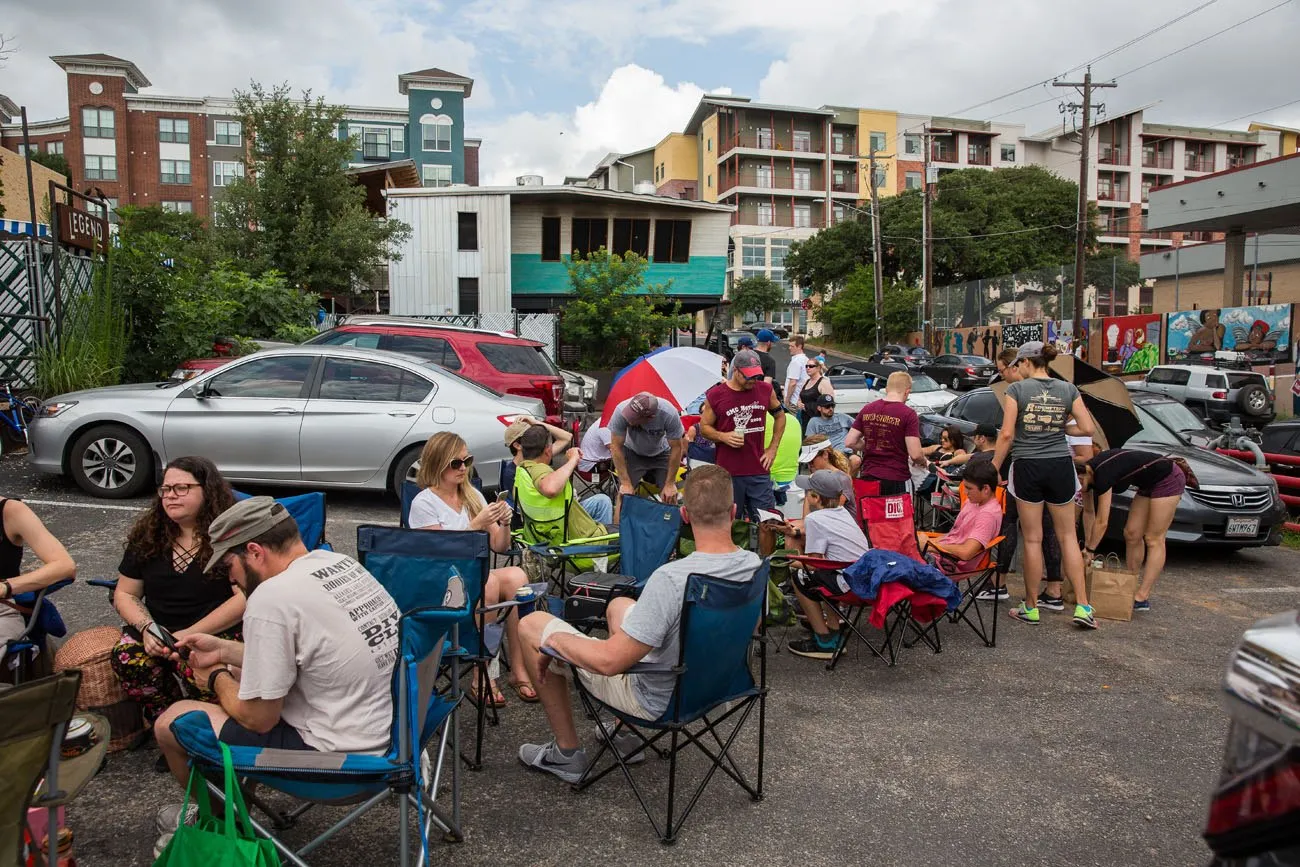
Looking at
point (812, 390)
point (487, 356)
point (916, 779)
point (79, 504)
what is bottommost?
point (916, 779)

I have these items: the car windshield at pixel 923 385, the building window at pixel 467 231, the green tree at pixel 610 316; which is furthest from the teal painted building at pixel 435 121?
the car windshield at pixel 923 385

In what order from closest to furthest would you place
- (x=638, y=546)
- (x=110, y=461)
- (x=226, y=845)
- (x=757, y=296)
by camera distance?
(x=226, y=845) → (x=638, y=546) → (x=110, y=461) → (x=757, y=296)

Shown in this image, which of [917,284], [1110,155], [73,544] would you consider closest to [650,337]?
[73,544]

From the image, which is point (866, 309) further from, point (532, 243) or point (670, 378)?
point (670, 378)

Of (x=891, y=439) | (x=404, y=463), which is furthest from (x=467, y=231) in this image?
(x=891, y=439)

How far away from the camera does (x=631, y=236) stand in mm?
31672

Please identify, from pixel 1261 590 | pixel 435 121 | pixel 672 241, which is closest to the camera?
pixel 1261 590

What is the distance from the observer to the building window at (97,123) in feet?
187

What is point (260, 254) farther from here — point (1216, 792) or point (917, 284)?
point (917, 284)

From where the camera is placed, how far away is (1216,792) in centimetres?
146

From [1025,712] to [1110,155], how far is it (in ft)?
288

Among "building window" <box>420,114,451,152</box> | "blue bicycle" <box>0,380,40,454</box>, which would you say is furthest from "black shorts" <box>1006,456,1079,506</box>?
"building window" <box>420,114,451,152</box>

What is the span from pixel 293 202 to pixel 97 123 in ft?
149

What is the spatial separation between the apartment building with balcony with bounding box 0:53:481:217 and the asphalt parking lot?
54739mm
